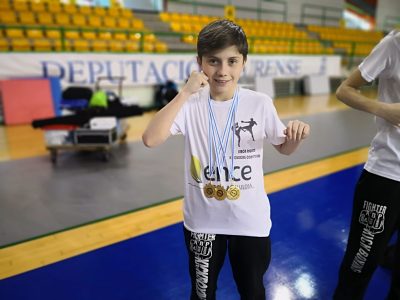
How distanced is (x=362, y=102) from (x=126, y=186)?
9.75 feet

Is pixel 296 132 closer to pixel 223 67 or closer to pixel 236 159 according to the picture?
pixel 236 159

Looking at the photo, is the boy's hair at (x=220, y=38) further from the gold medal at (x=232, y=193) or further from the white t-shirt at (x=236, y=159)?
the gold medal at (x=232, y=193)

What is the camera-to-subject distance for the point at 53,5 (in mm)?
10492

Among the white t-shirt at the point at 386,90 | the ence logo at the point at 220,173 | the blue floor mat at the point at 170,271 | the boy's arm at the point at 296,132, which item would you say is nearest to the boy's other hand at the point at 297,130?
the boy's arm at the point at 296,132

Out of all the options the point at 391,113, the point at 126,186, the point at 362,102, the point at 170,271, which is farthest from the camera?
the point at 126,186

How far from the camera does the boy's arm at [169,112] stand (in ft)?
3.91

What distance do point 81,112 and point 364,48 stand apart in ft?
51.5

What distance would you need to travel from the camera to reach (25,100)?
283 inches

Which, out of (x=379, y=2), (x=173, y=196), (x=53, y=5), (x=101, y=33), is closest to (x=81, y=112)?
(x=173, y=196)

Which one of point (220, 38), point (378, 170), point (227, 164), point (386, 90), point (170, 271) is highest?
point (220, 38)

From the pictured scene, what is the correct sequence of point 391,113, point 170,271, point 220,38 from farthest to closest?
point 170,271 < point 391,113 < point 220,38

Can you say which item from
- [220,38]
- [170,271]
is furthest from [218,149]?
[170,271]

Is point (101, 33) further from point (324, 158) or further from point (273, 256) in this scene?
point (273, 256)

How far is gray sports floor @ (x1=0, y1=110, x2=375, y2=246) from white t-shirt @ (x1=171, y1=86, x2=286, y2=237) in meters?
2.09
